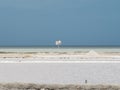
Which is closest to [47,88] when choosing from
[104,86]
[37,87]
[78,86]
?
[37,87]

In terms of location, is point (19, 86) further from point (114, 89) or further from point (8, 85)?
point (114, 89)

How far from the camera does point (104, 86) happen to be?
305 cm

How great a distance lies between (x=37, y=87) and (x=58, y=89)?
22 centimetres

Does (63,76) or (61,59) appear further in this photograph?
(61,59)

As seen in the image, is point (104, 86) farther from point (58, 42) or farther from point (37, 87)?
point (58, 42)

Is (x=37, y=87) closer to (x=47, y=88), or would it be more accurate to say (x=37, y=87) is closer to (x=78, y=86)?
(x=47, y=88)

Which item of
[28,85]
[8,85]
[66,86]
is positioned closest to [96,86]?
[66,86]

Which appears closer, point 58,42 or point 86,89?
point 86,89

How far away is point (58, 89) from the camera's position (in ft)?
10.1

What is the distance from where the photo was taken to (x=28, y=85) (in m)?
3.15

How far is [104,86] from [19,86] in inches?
33.0

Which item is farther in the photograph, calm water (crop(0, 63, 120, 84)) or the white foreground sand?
the white foreground sand

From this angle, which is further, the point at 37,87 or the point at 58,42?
the point at 58,42

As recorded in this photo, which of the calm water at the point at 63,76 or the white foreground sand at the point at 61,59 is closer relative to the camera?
the calm water at the point at 63,76
